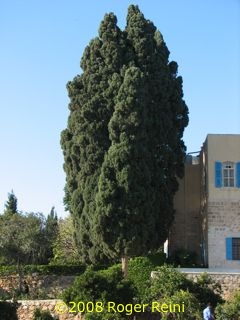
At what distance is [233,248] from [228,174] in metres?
3.52

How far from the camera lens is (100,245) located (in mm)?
25266

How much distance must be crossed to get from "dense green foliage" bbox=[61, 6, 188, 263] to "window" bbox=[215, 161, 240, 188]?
76.7 inches

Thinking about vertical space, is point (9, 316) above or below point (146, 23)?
below

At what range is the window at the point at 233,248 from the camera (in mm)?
27281

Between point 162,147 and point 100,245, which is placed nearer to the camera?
point 100,245

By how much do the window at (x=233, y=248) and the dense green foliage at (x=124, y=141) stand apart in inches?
A: 132

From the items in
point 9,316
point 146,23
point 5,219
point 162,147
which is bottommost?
point 9,316

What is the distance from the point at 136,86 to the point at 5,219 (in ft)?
33.7

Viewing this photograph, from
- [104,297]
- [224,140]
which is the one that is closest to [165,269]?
[104,297]

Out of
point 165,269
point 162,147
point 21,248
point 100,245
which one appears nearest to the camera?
point 165,269

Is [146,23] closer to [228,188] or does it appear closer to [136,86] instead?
[136,86]

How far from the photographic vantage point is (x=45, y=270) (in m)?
29.3

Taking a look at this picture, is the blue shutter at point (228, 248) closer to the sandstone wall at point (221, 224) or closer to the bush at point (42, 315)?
the sandstone wall at point (221, 224)

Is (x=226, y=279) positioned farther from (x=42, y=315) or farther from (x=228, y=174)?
(x=42, y=315)
